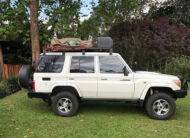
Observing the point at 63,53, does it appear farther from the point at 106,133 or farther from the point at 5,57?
the point at 5,57

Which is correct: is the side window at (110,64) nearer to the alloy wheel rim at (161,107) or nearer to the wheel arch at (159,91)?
the wheel arch at (159,91)

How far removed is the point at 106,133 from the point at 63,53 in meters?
2.56

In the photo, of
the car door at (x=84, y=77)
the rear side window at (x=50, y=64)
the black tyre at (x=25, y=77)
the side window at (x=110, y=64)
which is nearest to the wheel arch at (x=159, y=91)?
the side window at (x=110, y=64)

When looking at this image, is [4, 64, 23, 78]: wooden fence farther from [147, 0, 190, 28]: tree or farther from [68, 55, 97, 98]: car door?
[147, 0, 190, 28]: tree

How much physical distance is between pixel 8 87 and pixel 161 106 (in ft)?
22.7

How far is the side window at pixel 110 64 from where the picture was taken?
6270mm

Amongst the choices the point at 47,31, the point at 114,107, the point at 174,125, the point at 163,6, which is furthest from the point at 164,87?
the point at 163,6

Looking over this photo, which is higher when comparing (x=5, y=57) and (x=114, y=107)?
(x=5, y=57)

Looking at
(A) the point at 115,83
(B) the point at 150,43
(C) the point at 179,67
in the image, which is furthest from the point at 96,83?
(B) the point at 150,43

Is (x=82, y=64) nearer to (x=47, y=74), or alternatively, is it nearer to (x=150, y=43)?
(x=47, y=74)

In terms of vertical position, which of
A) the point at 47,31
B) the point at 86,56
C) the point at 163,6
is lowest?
the point at 86,56

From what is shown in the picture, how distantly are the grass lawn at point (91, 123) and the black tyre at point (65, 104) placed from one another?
0.17 meters

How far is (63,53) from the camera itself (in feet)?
21.1

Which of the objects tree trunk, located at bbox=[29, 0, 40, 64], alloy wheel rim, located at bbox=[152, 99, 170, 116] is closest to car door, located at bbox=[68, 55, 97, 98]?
alloy wheel rim, located at bbox=[152, 99, 170, 116]
